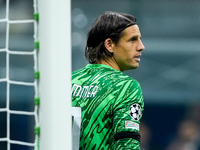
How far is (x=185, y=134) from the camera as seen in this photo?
6.72 m

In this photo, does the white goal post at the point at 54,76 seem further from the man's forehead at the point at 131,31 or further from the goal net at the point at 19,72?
the goal net at the point at 19,72

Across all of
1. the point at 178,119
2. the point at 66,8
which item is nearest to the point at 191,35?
the point at 178,119

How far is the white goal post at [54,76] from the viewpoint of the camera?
4.39 ft

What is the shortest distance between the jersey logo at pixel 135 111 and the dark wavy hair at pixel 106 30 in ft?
1.22

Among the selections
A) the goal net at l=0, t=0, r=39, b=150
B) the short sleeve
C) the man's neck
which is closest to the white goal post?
the short sleeve

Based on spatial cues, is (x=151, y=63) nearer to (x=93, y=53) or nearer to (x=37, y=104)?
(x=93, y=53)

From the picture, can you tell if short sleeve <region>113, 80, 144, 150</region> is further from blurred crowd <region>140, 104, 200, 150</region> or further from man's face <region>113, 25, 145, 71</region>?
blurred crowd <region>140, 104, 200, 150</region>

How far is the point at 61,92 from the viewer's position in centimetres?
135

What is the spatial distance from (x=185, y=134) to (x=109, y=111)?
503cm

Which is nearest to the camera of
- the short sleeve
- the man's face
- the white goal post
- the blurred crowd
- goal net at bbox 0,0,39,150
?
the white goal post

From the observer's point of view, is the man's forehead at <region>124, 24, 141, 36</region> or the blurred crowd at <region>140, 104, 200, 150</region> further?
the blurred crowd at <region>140, 104, 200, 150</region>

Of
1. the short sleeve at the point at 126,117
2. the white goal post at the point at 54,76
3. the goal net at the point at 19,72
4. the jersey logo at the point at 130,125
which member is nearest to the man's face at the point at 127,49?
the short sleeve at the point at 126,117

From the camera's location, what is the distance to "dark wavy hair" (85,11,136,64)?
219cm

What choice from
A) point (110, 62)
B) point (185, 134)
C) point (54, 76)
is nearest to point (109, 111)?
point (110, 62)
